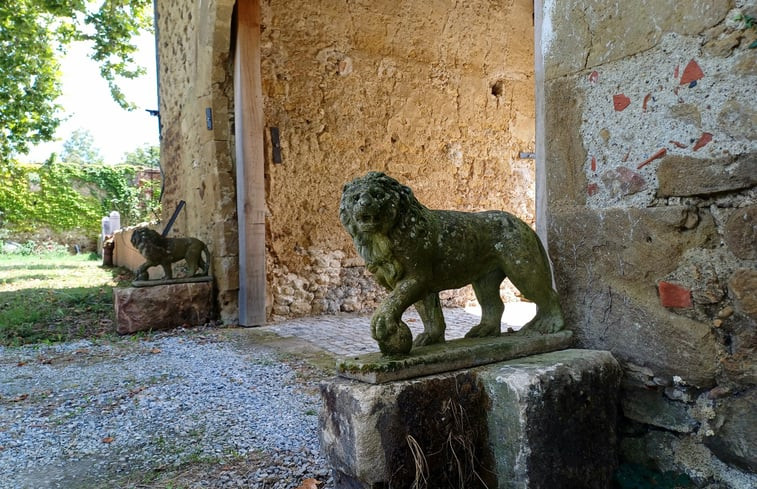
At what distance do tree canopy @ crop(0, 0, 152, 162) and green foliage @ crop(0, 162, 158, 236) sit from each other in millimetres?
4974

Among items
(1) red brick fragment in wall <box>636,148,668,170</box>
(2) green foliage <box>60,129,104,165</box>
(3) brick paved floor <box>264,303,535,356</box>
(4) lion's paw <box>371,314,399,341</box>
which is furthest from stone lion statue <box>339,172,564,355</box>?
(2) green foliage <box>60,129,104,165</box>

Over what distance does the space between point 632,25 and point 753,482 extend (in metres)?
1.50

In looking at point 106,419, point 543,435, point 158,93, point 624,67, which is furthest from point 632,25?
point 158,93

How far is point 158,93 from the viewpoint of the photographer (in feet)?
25.5

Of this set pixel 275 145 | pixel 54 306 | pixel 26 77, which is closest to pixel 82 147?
pixel 26 77

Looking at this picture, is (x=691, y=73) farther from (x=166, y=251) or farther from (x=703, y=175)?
(x=166, y=251)

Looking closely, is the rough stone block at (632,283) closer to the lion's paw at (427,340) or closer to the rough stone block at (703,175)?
the rough stone block at (703,175)

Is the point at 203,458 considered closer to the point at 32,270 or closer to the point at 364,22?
the point at 364,22

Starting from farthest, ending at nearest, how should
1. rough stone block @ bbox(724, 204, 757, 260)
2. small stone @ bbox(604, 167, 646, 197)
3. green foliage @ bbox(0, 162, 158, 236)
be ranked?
green foliage @ bbox(0, 162, 158, 236), small stone @ bbox(604, 167, 646, 197), rough stone block @ bbox(724, 204, 757, 260)

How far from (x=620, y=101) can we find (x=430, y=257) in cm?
86

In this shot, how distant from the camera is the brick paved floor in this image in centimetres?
436

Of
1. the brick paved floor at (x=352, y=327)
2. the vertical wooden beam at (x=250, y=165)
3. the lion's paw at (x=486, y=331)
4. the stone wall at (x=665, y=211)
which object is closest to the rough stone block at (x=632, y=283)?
the stone wall at (x=665, y=211)

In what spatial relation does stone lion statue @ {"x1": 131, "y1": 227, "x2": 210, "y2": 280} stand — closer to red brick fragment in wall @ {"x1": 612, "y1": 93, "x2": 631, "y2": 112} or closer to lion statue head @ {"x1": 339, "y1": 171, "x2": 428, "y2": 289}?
lion statue head @ {"x1": 339, "y1": 171, "x2": 428, "y2": 289}

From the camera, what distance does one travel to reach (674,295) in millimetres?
1749
